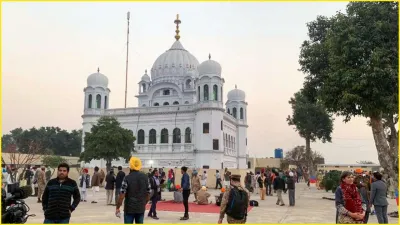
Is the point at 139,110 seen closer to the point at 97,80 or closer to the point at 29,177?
the point at 97,80

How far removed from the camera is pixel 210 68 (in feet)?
142

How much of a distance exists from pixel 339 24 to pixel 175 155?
90.3 feet

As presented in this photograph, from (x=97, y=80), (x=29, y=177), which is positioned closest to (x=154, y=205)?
(x=29, y=177)

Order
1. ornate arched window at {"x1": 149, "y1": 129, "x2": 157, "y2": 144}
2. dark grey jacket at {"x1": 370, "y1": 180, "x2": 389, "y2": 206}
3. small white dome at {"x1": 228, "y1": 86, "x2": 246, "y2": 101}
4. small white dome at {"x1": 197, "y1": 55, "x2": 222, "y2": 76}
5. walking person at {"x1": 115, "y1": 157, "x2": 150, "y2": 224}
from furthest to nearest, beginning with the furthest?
small white dome at {"x1": 228, "y1": 86, "x2": 246, "y2": 101}, ornate arched window at {"x1": 149, "y1": 129, "x2": 157, "y2": 144}, small white dome at {"x1": 197, "y1": 55, "x2": 222, "y2": 76}, dark grey jacket at {"x1": 370, "y1": 180, "x2": 389, "y2": 206}, walking person at {"x1": 115, "y1": 157, "x2": 150, "y2": 224}

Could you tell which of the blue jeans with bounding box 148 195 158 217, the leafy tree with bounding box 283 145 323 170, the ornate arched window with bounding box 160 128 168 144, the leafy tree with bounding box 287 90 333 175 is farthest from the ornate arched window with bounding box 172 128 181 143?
the blue jeans with bounding box 148 195 158 217

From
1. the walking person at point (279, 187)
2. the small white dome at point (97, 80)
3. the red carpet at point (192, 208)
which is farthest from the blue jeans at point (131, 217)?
→ the small white dome at point (97, 80)

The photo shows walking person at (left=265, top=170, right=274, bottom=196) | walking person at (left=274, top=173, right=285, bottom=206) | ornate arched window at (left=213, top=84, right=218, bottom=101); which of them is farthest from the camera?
ornate arched window at (left=213, top=84, right=218, bottom=101)

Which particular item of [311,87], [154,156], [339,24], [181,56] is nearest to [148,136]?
[154,156]

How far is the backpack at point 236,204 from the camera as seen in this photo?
6.14 metres

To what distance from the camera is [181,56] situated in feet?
175

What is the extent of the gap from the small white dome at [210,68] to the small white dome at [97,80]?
12.4 meters

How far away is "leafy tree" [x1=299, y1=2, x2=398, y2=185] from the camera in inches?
633

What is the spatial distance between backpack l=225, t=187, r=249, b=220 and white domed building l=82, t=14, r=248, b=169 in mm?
34374

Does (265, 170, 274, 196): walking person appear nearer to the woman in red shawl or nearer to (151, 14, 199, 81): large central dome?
the woman in red shawl
